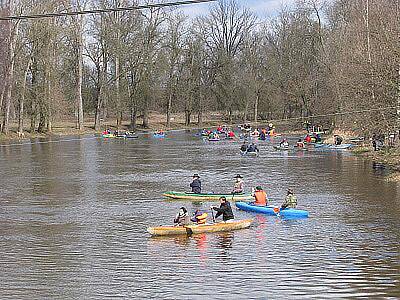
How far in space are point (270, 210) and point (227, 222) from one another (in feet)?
13.1

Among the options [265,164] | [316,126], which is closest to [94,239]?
[265,164]

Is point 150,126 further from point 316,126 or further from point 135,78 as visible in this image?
point 316,126

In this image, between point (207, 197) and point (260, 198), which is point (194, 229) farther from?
point (207, 197)

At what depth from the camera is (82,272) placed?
62.7 feet

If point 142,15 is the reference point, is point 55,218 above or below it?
below

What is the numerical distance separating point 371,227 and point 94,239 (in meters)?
10.0

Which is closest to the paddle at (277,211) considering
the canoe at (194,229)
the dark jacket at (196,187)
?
the canoe at (194,229)

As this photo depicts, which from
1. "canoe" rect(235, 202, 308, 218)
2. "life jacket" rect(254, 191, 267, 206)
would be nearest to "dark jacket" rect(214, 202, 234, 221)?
"canoe" rect(235, 202, 308, 218)

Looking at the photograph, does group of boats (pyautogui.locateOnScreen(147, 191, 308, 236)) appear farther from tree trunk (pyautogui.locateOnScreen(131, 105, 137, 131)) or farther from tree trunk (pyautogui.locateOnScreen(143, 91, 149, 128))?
tree trunk (pyautogui.locateOnScreen(143, 91, 149, 128))

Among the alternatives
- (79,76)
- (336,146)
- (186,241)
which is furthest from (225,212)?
(79,76)

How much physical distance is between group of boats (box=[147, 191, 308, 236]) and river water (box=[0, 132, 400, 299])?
0.41 meters

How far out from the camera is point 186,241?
23.0 meters

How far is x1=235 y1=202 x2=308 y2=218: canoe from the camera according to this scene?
90.5ft

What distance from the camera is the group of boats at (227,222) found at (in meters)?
23.8
